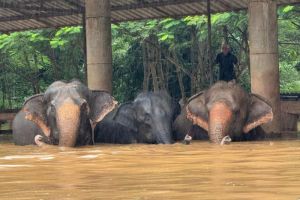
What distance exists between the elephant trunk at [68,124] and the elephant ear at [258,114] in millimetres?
3183

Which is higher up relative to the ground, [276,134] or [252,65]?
[252,65]

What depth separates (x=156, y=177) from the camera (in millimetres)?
6340

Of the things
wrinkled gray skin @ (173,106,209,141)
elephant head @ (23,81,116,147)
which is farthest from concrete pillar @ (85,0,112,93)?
elephant head @ (23,81,116,147)

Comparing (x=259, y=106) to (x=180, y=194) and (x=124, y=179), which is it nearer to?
(x=124, y=179)

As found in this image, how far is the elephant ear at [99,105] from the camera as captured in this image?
539 inches

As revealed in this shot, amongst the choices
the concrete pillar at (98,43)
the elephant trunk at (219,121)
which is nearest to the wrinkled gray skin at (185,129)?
the elephant trunk at (219,121)

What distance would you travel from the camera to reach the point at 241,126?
45.1 ft

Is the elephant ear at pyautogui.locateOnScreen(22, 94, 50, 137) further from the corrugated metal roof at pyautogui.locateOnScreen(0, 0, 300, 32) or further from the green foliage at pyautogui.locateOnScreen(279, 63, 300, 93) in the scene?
the green foliage at pyautogui.locateOnScreen(279, 63, 300, 93)

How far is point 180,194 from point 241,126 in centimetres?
880

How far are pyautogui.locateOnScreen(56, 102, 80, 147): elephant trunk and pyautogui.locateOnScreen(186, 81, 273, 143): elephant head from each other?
87.9 inches

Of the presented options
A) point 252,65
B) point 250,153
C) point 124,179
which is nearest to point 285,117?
point 252,65

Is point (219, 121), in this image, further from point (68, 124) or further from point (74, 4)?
point (74, 4)

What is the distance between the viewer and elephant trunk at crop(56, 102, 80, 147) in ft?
40.6

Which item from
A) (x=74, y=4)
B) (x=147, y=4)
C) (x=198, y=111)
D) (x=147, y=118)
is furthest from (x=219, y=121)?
(x=74, y=4)
